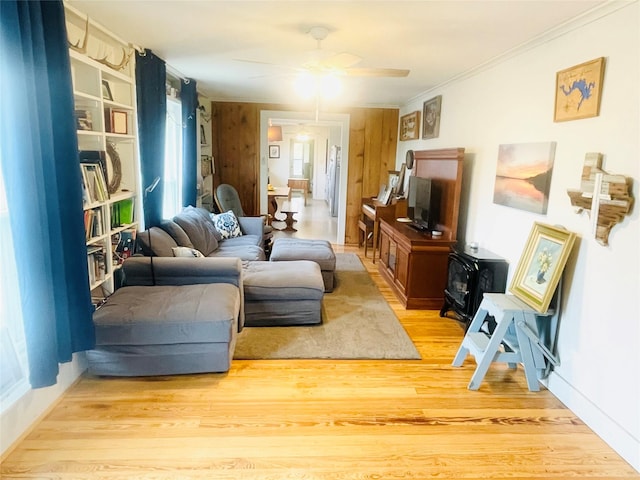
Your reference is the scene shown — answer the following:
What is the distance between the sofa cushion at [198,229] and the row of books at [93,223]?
1225 mm

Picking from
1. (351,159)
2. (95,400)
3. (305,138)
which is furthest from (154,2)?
(305,138)

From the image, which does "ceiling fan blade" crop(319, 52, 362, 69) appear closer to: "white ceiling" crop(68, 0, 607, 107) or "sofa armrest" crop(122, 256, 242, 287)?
"white ceiling" crop(68, 0, 607, 107)

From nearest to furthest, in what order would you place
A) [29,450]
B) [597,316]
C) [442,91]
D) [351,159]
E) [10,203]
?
[10,203]
[29,450]
[597,316]
[442,91]
[351,159]

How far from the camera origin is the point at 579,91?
98.0 inches

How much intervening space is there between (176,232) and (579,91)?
325 cm

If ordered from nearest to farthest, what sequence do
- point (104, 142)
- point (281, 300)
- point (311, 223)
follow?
point (104, 142), point (281, 300), point (311, 223)

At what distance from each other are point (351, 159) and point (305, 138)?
798cm

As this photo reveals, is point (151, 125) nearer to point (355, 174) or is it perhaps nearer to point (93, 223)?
point (93, 223)

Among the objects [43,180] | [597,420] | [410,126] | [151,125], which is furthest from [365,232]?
[43,180]

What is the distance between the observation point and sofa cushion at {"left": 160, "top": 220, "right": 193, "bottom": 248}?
3791 mm

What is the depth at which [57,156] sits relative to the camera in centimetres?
216

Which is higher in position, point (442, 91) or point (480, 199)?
point (442, 91)

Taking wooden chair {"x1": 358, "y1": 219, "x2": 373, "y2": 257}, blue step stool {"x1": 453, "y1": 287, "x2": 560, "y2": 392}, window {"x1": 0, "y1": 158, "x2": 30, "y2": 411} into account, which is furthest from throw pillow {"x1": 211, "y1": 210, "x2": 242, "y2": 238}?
blue step stool {"x1": 453, "y1": 287, "x2": 560, "y2": 392}

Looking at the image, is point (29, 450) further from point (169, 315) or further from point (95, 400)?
point (169, 315)
